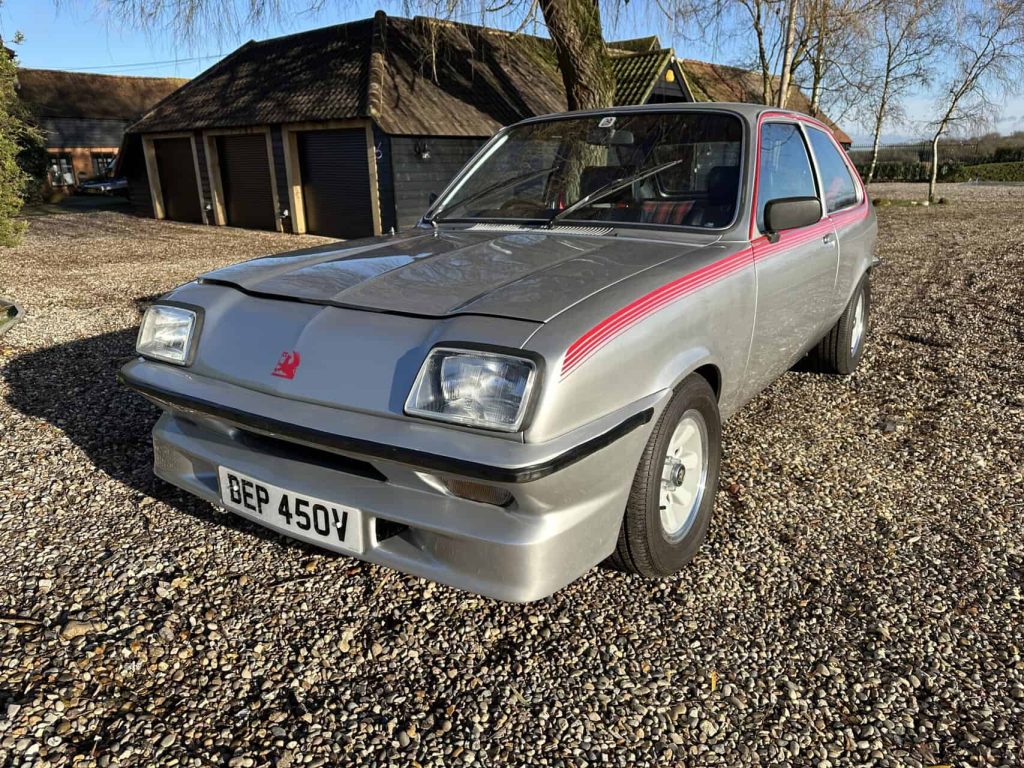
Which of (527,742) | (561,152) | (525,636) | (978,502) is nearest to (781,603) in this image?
(525,636)

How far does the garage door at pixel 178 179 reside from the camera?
2114 cm

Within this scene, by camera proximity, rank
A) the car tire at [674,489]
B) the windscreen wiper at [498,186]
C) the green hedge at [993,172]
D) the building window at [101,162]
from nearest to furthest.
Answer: the car tire at [674,489], the windscreen wiper at [498,186], the green hedge at [993,172], the building window at [101,162]

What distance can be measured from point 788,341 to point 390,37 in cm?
1682

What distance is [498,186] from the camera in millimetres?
3793

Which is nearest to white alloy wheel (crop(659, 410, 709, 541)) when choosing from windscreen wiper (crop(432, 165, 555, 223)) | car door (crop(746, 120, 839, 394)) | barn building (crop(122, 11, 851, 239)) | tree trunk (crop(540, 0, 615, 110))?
car door (crop(746, 120, 839, 394))

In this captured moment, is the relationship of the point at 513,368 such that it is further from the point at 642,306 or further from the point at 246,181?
the point at 246,181

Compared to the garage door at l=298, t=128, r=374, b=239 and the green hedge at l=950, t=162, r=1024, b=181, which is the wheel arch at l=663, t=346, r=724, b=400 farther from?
the green hedge at l=950, t=162, r=1024, b=181

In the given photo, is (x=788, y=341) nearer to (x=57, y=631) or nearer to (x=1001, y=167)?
(x=57, y=631)

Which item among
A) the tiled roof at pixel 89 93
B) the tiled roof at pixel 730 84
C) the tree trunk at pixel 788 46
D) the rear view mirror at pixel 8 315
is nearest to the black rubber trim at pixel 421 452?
the rear view mirror at pixel 8 315

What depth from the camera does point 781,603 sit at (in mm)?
2578

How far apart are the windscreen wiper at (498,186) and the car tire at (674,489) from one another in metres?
1.58

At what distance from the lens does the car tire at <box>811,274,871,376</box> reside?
4754mm

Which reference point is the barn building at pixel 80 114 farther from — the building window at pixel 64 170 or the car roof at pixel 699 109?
the car roof at pixel 699 109

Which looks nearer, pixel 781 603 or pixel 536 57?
pixel 781 603
